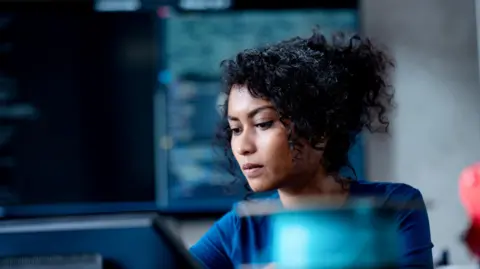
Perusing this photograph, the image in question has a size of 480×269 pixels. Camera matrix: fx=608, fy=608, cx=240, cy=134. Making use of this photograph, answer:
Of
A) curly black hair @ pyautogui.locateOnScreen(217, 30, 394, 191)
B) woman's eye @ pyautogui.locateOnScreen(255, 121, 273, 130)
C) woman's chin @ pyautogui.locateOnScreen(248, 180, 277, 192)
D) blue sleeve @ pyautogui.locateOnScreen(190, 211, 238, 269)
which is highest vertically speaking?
curly black hair @ pyautogui.locateOnScreen(217, 30, 394, 191)

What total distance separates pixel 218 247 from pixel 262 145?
160 mm

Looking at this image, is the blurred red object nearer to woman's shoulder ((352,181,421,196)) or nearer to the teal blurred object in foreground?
woman's shoulder ((352,181,421,196))

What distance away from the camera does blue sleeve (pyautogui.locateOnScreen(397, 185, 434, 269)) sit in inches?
29.1

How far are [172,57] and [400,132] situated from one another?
57 cm

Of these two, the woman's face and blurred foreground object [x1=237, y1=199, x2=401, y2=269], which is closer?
blurred foreground object [x1=237, y1=199, x2=401, y2=269]

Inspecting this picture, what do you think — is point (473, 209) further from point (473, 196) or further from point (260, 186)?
point (260, 186)

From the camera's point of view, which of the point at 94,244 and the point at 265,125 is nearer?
the point at 94,244

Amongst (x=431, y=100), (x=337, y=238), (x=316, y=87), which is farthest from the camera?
(x=431, y=100)

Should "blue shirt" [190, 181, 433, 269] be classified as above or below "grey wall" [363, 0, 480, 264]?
below

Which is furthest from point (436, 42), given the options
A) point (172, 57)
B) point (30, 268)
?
point (30, 268)

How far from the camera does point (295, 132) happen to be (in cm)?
77

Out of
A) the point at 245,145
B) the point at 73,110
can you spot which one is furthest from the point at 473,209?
the point at 73,110

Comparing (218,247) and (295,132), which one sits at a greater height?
(295,132)

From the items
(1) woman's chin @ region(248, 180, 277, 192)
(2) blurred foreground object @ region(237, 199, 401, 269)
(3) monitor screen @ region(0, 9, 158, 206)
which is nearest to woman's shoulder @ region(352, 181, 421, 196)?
(1) woman's chin @ region(248, 180, 277, 192)
